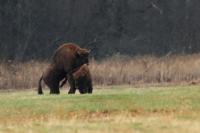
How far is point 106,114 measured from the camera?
19.7 meters

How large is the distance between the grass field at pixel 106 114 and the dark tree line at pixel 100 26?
108ft

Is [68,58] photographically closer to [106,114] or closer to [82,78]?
[82,78]

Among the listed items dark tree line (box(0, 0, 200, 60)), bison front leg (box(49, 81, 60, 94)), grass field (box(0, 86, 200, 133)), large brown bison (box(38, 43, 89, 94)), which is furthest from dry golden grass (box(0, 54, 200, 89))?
grass field (box(0, 86, 200, 133))

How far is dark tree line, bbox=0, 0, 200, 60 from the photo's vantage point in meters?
56.8

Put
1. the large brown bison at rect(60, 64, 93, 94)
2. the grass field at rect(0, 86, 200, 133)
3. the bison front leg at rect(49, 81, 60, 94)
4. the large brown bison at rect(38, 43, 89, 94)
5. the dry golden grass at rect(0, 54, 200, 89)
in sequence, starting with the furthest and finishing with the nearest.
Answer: the dry golden grass at rect(0, 54, 200, 89) < the bison front leg at rect(49, 81, 60, 94) < the large brown bison at rect(38, 43, 89, 94) < the large brown bison at rect(60, 64, 93, 94) < the grass field at rect(0, 86, 200, 133)

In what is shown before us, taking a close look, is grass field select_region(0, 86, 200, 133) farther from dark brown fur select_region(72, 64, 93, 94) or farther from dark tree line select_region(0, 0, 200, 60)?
dark tree line select_region(0, 0, 200, 60)

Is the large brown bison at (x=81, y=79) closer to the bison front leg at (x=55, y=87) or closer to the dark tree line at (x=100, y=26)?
the bison front leg at (x=55, y=87)

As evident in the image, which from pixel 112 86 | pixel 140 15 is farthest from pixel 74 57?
pixel 140 15

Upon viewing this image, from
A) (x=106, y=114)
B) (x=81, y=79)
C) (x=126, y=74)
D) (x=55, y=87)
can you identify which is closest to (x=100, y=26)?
(x=126, y=74)

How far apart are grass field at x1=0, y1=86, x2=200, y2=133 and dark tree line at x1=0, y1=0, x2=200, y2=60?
108 ft

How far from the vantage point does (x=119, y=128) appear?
16.0 metres

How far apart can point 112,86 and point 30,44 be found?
22052mm

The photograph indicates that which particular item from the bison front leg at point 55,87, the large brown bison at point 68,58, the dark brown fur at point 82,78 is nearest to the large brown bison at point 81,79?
the dark brown fur at point 82,78

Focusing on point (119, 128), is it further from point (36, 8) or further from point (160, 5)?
point (160, 5)
